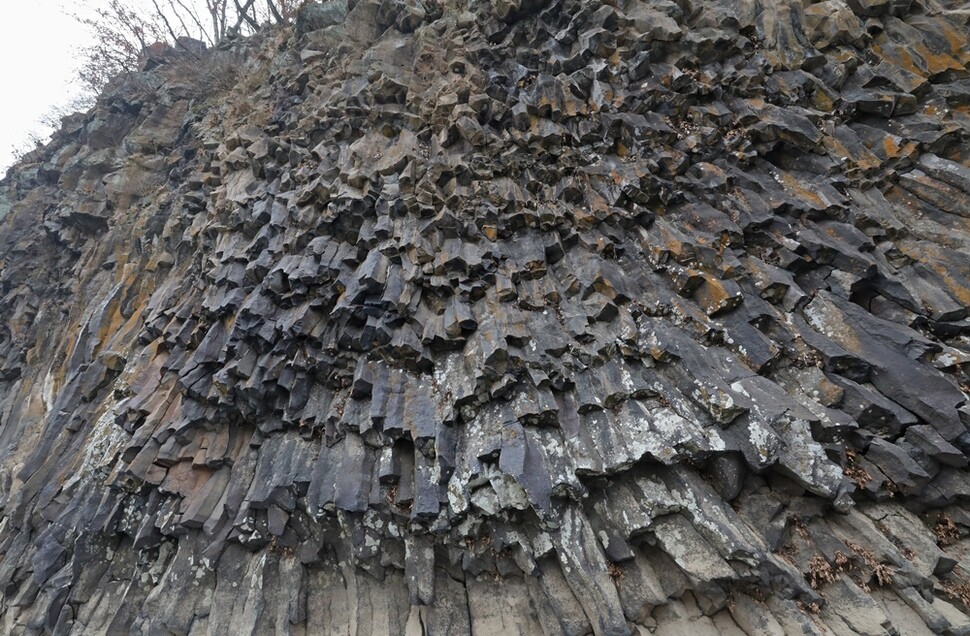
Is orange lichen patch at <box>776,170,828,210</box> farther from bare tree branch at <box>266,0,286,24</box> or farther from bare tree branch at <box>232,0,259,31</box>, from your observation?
bare tree branch at <box>232,0,259,31</box>

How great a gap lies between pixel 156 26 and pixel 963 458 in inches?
1314

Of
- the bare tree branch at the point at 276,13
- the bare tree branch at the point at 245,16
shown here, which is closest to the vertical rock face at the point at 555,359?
the bare tree branch at the point at 276,13

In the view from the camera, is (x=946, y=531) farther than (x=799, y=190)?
No

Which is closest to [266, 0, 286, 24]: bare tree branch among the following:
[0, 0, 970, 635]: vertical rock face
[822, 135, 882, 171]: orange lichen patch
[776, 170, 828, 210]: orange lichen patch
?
[0, 0, 970, 635]: vertical rock face

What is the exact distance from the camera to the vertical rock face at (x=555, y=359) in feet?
19.7

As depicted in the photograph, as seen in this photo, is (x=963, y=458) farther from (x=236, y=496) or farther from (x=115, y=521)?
(x=115, y=521)

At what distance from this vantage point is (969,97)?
8680mm

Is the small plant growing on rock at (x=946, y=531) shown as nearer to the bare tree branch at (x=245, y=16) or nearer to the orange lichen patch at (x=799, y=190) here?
the orange lichen patch at (x=799, y=190)

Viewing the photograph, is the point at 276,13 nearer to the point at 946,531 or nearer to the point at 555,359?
the point at 555,359

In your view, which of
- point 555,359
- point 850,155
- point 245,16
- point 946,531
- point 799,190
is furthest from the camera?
point 245,16

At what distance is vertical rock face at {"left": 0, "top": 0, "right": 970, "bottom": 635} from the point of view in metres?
6.00

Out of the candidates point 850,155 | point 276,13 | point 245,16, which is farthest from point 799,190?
point 245,16

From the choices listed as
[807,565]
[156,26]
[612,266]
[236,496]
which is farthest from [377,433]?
[156,26]

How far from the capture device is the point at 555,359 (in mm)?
7414
